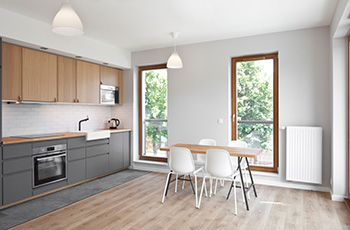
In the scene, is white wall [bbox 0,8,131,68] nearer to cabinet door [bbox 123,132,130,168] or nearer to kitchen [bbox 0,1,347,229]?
kitchen [bbox 0,1,347,229]

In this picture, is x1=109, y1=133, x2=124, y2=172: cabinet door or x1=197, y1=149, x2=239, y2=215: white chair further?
x1=109, y1=133, x2=124, y2=172: cabinet door

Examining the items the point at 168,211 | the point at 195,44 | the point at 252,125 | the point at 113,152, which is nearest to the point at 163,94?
the point at 195,44

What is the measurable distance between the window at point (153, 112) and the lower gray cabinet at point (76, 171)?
1.70m

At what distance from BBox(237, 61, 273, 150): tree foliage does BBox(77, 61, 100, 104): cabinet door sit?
304cm

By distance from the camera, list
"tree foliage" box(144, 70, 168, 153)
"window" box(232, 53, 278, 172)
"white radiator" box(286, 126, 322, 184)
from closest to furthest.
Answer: "white radiator" box(286, 126, 322, 184) < "window" box(232, 53, 278, 172) < "tree foliage" box(144, 70, 168, 153)

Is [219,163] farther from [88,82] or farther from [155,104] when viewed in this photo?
[88,82]

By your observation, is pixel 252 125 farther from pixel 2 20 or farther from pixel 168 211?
pixel 2 20

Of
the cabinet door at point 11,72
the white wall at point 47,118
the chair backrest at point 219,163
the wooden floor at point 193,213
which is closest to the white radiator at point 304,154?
the wooden floor at point 193,213

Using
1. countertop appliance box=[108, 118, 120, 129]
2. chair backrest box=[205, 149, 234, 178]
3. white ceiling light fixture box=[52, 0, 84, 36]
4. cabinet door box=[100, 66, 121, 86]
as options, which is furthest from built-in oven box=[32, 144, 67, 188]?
chair backrest box=[205, 149, 234, 178]

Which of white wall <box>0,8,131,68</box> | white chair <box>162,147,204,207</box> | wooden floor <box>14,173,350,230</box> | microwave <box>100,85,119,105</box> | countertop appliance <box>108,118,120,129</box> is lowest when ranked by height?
wooden floor <box>14,173,350,230</box>

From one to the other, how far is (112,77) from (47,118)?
69.7 inches

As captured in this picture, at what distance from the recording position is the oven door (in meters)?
3.95

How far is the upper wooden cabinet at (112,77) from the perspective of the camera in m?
5.70

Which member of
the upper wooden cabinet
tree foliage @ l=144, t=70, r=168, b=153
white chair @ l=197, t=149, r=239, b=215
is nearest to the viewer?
white chair @ l=197, t=149, r=239, b=215
